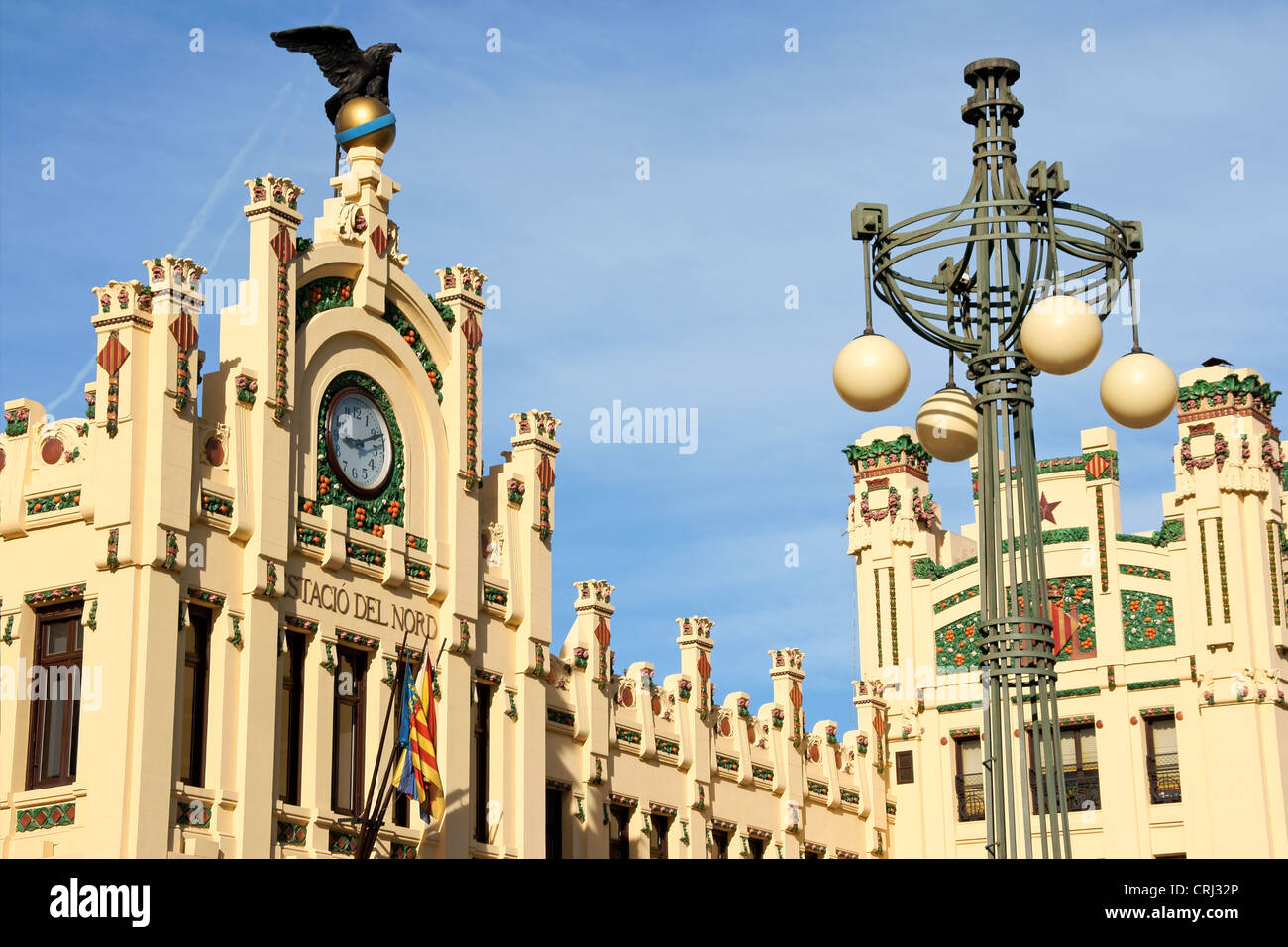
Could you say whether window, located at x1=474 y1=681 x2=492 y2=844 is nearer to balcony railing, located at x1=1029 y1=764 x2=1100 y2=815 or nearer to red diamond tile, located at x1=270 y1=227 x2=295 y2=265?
red diamond tile, located at x1=270 y1=227 x2=295 y2=265

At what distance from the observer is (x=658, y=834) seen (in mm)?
36812

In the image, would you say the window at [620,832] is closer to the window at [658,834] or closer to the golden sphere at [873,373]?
the window at [658,834]

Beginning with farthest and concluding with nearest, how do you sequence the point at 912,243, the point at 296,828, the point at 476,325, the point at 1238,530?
the point at 1238,530, the point at 476,325, the point at 296,828, the point at 912,243

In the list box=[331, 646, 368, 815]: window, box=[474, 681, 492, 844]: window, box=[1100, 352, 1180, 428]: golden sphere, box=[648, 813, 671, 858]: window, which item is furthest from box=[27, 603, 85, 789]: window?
box=[1100, 352, 1180, 428]: golden sphere

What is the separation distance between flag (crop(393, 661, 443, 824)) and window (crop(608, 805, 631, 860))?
24.3 feet

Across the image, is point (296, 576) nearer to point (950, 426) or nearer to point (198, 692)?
point (198, 692)

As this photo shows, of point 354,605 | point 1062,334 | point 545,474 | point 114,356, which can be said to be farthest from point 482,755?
point 1062,334

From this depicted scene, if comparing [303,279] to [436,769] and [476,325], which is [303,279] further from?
[436,769]

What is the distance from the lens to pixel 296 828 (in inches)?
1101

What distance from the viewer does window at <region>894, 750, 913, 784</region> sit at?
44.4 meters
